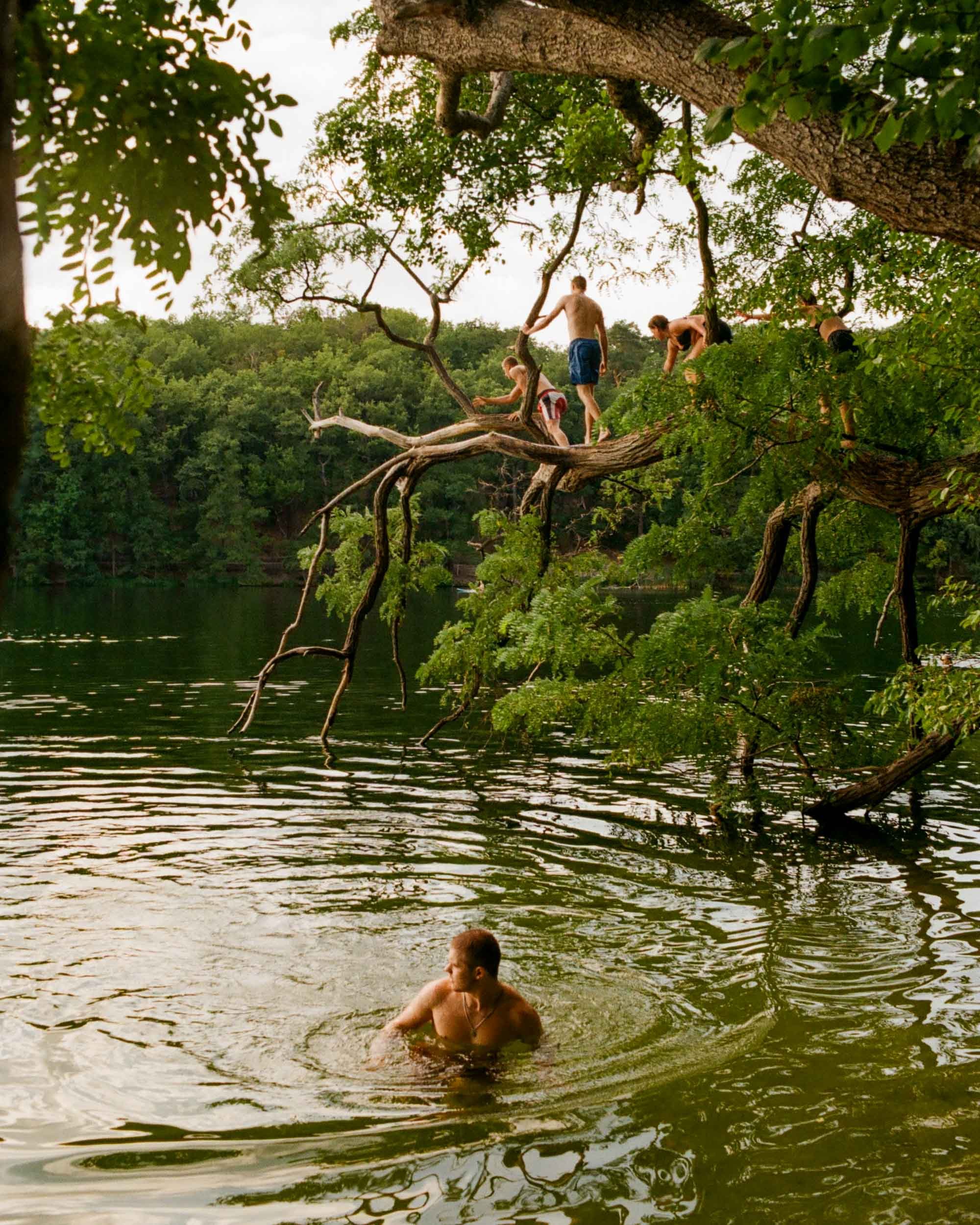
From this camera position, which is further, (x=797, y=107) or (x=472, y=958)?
(x=472, y=958)

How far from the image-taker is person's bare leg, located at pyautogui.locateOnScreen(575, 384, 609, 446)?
15359 millimetres

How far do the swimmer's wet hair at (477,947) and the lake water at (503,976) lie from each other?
63 cm

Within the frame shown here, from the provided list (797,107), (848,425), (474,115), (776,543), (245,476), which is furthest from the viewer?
(245,476)

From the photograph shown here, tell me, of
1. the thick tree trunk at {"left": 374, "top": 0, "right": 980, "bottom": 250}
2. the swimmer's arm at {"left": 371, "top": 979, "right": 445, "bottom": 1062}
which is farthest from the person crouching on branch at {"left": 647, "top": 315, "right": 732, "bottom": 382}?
the swimmer's arm at {"left": 371, "top": 979, "right": 445, "bottom": 1062}

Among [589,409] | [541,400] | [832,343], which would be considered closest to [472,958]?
[832,343]

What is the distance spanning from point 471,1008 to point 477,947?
17.7 inches

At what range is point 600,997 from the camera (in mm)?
8891

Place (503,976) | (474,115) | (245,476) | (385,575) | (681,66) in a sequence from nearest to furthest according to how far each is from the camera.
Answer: (681,66), (503,976), (474,115), (385,575), (245,476)

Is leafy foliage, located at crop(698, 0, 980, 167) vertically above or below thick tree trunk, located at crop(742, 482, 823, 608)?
above

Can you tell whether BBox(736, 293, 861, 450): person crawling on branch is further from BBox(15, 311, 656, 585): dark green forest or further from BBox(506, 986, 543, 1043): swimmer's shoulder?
BBox(15, 311, 656, 585): dark green forest

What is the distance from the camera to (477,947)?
7344 millimetres

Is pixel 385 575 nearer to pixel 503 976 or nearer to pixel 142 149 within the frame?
pixel 503 976

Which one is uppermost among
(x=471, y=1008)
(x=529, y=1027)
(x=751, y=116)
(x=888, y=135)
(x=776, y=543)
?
(x=751, y=116)

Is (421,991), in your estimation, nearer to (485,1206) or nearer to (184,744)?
(485,1206)
